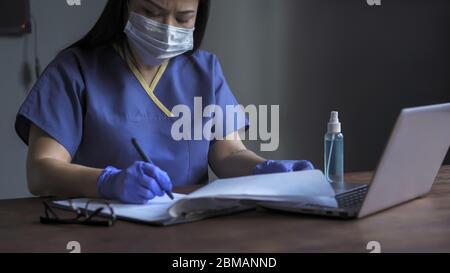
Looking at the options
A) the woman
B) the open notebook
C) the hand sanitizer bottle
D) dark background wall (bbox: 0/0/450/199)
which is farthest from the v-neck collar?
dark background wall (bbox: 0/0/450/199)

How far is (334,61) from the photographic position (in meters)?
3.17

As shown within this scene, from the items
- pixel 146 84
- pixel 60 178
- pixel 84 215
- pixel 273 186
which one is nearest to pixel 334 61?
pixel 146 84

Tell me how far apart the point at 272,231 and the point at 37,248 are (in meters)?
0.35

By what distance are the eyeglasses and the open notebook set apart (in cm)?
1

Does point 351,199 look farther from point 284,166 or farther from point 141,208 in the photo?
point 141,208

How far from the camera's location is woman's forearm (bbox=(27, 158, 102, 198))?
1334 mm

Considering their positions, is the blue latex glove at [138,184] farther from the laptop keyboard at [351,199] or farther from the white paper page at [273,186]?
the laptop keyboard at [351,199]

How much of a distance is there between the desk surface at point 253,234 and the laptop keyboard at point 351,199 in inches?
2.0

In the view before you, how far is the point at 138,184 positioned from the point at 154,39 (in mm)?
610

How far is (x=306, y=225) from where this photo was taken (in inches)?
42.2

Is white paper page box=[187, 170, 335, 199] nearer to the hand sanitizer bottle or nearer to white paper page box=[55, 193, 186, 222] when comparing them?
white paper page box=[55, 193, 186, 222]

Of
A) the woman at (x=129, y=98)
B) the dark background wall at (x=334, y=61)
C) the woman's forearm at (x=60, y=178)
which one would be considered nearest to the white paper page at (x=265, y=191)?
the woman's forearm at (x=60, y=178)

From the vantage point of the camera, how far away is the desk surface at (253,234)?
93cm
